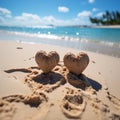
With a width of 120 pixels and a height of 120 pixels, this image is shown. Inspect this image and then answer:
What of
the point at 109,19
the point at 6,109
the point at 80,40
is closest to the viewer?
the point at 6,109

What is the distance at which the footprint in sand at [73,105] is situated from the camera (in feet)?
8.06

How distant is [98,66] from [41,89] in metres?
2.91

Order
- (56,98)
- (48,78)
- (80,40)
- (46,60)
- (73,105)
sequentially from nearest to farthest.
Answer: (73,105) → (56,98) → (48,78) → (46,60) → (80,40)

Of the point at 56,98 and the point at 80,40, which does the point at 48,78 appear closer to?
the point at 56,98

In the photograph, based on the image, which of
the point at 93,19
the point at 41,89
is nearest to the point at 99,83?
the point at 41,89

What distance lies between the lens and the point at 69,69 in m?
3.98

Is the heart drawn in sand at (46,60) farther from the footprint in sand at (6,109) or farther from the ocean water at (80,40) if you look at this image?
the ocean water at (80,40)

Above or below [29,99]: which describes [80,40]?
below

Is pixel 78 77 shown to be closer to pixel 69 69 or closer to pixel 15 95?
pixel 69 69

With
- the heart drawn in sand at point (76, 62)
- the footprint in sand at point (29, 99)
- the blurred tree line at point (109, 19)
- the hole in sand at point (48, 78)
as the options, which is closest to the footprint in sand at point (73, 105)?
the footprint in sand at point (29, 99)

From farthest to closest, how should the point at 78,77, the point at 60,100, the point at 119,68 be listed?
the point at 119,68
the point at 78,77
the point at 60,100

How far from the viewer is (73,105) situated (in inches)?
105

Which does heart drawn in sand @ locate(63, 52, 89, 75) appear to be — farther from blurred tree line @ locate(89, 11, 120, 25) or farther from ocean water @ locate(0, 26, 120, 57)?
blurred tree line @ locate(89, 11, 120, 25)

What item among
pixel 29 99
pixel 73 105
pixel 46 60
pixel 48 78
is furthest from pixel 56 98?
pixel 46 60
